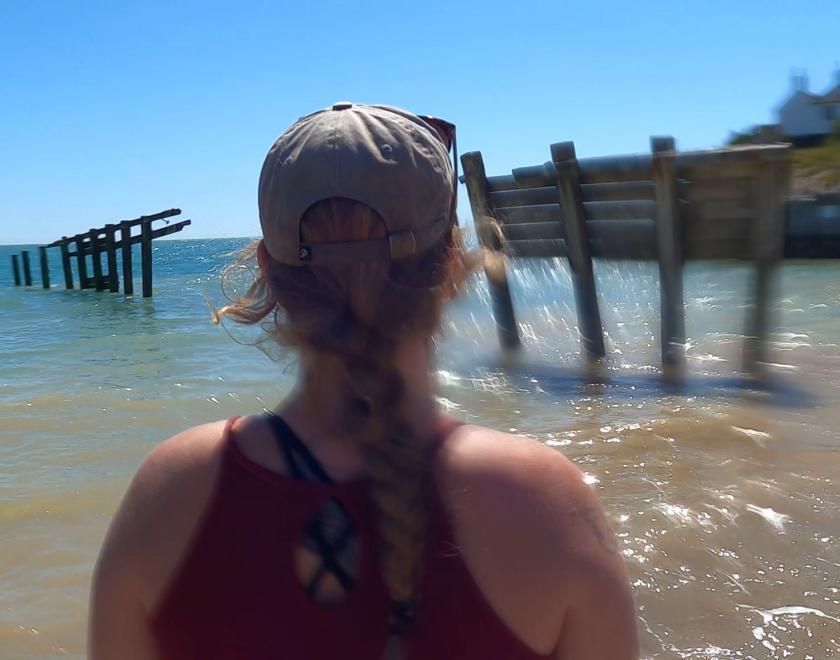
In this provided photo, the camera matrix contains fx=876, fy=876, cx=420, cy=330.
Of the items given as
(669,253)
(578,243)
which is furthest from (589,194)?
(669,253)

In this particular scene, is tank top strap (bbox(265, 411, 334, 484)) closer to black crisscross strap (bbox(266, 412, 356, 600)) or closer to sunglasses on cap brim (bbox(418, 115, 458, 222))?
black crisscross strap (bbox(266, 412, 356, 600))

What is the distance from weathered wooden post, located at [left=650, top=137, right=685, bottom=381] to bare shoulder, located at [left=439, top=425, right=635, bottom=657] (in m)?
6.21

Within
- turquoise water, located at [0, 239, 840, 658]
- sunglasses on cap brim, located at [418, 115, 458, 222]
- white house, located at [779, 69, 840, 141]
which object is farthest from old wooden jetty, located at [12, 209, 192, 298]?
white house, located at [779, 69, 840, 141]

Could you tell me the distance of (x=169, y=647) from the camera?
122 cm

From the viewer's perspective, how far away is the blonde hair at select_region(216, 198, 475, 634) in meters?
1.13

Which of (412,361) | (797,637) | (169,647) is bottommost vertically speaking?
(797,637)

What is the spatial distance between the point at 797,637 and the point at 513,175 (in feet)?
19.8

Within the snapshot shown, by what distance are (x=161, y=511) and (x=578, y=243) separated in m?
6.96

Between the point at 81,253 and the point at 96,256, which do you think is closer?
the point at 96,256

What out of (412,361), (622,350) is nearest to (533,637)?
(412,361)

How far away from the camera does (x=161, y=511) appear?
3.87 feet

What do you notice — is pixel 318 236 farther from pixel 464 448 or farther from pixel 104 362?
pixel 104 362

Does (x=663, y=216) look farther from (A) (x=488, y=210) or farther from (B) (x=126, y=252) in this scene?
(B) (x=126, y=252)

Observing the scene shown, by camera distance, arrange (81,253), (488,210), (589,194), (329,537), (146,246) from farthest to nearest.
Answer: (81,253) < (146,246) < (488,210) < (589,194) < (329,537)
